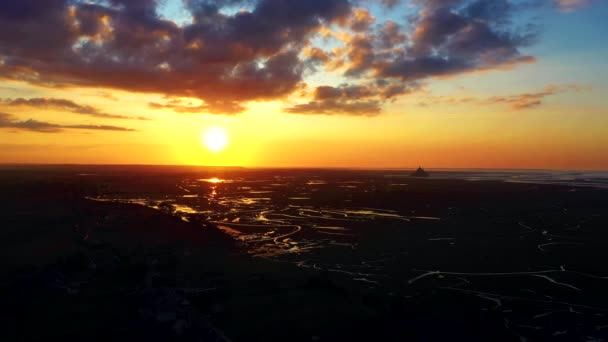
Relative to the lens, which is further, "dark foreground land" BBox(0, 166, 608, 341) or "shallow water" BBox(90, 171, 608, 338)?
"shallow water" BBox(90, 171, 608, 338)

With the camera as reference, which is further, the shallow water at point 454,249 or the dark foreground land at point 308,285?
the shallow water at point 454,249

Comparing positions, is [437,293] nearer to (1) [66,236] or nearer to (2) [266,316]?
(2) [266,316]

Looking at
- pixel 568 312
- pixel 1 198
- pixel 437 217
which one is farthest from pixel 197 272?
pixel 1 198

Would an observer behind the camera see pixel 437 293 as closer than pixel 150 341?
No

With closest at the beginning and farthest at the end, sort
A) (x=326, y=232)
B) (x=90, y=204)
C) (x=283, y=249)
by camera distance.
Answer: (x=283, y=249)
(x=326, y=232)
(x=90, y=204)

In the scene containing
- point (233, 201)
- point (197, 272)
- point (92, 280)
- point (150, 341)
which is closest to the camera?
point (150, 341)

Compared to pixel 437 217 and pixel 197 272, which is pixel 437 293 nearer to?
pixel 197 272

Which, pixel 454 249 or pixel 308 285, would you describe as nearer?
pixel 308 285
